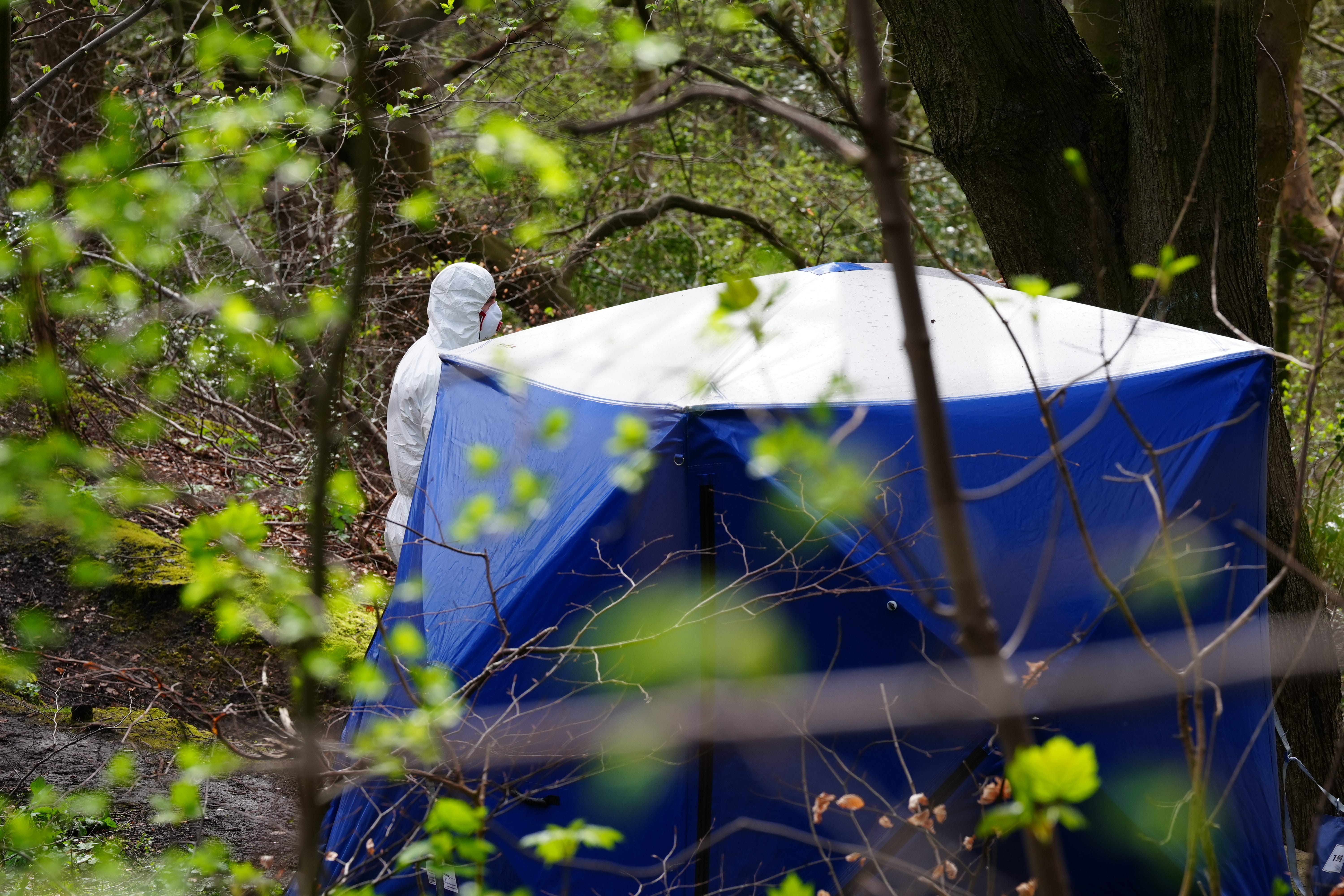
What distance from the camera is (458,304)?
411 centimetres

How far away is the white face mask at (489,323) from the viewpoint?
4.19 m

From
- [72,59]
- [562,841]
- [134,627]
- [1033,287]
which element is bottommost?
[134,627]

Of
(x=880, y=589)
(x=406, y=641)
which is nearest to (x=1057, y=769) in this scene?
(x=406, y=641)

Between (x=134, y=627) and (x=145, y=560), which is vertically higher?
(x=145, y=560)

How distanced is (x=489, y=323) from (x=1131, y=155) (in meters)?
2.40

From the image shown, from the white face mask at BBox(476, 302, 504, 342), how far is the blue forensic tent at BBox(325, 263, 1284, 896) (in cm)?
161

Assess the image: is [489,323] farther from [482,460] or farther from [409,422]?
[482,460]

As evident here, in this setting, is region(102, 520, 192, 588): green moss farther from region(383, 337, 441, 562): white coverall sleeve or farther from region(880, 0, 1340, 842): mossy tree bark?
region(880, 0, 1340, 842): mossy tree bark

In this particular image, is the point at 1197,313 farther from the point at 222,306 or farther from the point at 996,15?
the point at 222,306

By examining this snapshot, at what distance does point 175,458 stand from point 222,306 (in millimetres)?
4571

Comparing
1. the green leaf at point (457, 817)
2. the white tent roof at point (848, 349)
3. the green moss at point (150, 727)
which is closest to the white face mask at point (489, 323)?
the white tent roof at point (848, 349)

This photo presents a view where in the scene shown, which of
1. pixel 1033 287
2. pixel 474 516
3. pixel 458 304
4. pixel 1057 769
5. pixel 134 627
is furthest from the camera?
pixel 134 627

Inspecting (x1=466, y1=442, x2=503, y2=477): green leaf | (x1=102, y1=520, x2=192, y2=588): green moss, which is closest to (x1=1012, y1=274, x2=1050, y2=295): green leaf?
(x1=466, y1=442, x2=503, y2=477): green leaf

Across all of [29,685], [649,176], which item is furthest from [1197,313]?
[649,176]
